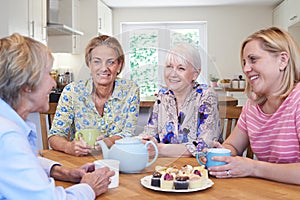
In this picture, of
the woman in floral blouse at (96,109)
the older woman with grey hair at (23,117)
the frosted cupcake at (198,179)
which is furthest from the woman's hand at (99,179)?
the woman in floral blouse at (96,109)

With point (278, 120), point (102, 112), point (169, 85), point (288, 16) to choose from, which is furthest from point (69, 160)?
point (288, 16)

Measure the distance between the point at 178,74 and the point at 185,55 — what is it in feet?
0.27

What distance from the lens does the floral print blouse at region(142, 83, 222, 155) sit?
1.35m

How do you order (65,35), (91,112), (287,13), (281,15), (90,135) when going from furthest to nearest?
(281,15)
(287,13)
(65,35)
(91,112)
(90,135)

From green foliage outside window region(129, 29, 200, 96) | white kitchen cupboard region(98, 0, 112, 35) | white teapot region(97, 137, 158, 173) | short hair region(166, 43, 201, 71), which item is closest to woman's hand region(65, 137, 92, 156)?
white teapot region(97, 137, 158, 173)

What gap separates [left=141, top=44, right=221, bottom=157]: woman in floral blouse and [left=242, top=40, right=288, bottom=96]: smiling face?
0.16 meters

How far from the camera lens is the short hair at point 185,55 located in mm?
1148

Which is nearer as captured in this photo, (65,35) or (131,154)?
(131,154)

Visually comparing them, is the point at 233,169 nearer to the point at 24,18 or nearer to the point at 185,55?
the point at 185,55

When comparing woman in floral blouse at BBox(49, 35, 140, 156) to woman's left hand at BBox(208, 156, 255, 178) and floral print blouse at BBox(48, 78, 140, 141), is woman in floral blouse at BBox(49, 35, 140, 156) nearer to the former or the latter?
floral print blouse at BBox(48, 78, 140, 141)

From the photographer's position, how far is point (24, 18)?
388 centimetres

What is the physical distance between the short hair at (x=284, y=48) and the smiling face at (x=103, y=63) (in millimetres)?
477

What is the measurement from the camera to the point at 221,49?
6.67 metres

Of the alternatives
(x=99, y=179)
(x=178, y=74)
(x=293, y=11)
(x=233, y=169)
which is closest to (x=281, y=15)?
(x=293, y=11)
